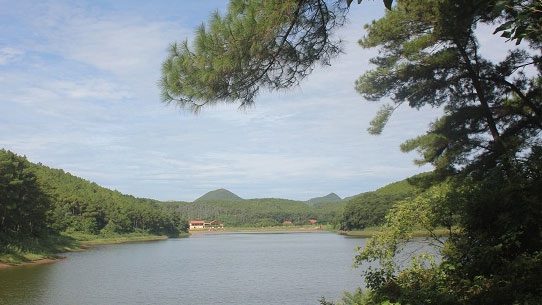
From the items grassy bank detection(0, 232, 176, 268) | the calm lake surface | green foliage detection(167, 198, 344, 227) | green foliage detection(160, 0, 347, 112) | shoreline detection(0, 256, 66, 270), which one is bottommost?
the calm lake surface

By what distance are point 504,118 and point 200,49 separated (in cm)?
877

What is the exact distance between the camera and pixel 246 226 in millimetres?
160750

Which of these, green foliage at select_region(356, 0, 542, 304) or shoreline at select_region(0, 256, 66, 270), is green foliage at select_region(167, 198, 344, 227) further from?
green foliage at select_region(356, 0, 542, 304)

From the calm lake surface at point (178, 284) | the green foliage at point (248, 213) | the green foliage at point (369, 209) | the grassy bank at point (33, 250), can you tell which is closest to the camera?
Answer: the calm lake surface at point (178, 284)

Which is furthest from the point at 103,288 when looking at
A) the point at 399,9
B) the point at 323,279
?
the point at 399,9

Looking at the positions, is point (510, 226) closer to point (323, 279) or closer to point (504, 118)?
point (504, 118)

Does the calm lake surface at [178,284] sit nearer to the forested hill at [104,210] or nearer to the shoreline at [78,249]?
the shoreline at [78,249]

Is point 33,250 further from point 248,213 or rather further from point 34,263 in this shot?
point 248,213

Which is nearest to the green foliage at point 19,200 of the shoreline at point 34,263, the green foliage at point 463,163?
the shoreline at point 34,263

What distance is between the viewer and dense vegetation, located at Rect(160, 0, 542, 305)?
230 inches

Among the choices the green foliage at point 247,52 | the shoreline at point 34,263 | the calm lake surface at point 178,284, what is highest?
the green foliage at point 247,52

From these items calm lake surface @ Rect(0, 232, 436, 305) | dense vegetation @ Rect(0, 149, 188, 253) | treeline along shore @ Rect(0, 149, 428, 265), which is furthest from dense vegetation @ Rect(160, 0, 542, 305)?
dense vegetation @ Rect(0, 149, 188, 253)

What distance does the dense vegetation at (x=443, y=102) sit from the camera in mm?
5832

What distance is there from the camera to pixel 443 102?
38.9 ft
